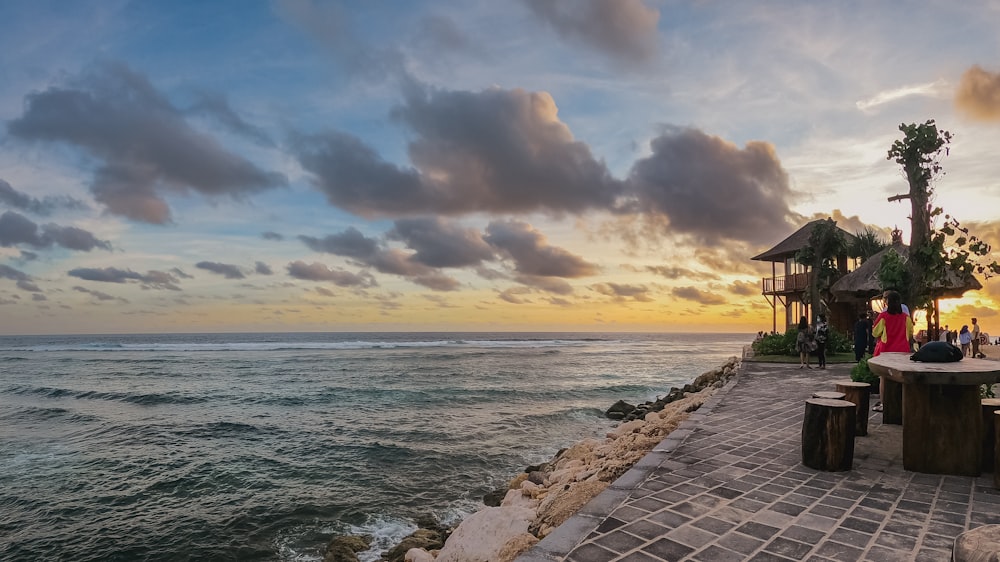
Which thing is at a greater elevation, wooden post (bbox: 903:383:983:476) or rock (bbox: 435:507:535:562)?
wooden post (bbox: 903:383:983:476)

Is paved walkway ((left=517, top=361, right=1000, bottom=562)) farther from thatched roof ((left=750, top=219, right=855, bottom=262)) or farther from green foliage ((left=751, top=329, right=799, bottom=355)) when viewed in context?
thatched roof ((left=750, top=219, right=855, bottom=262))

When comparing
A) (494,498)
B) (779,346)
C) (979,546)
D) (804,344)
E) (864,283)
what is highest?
(864,283)

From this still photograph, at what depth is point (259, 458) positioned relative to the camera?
12836 millimetres

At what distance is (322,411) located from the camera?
19.5 m

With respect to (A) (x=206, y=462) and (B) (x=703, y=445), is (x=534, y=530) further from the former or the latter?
(A) (x=206, y=462)

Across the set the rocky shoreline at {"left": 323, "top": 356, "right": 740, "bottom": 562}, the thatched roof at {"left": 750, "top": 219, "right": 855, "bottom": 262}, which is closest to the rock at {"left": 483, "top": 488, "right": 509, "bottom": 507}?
the rocky shoreline at {"left": 323, "top": 356, "right": 740, "bottom": 562}

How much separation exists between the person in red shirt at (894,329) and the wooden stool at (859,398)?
175 cm

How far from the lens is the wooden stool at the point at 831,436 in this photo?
5.00 metres

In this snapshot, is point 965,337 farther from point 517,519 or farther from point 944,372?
point 517,519

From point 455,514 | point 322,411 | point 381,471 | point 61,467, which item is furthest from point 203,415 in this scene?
point 455,514

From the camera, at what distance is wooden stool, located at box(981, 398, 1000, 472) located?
16.1ft

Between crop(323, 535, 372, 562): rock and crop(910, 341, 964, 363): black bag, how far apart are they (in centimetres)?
714

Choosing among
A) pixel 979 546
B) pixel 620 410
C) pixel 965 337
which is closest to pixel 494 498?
pixel 979 546

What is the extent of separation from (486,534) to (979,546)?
4.42m
